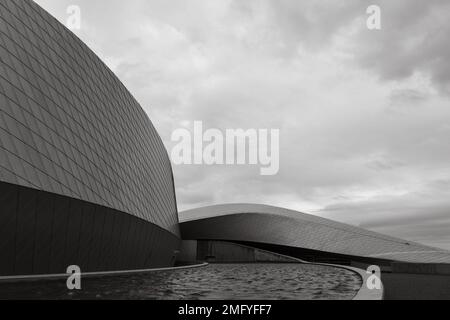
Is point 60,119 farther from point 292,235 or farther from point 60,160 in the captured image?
point 292,235

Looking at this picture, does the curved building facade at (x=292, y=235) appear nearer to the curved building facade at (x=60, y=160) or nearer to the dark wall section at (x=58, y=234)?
the curved building facade at (x=60, y=160)

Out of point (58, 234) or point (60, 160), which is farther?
point (60, 160)

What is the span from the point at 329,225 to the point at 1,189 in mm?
53909

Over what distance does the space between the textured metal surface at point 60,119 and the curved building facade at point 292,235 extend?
30795 mm

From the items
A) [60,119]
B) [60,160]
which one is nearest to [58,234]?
[60,160]

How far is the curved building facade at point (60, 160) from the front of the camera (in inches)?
591

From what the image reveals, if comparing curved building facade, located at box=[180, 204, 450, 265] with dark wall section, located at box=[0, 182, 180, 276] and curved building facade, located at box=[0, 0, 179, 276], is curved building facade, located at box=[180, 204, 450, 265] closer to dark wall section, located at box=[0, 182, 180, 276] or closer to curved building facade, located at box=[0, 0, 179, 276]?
curved building facade, located at box=[0, 0, 179, 276]

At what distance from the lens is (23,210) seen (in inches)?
576

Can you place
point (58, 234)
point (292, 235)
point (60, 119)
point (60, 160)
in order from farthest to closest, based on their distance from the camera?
1. point (292, 235)
2. point (60, 119)
3. point (60, 160)
4. point (58, 234)

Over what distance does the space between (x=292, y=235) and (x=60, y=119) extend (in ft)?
153

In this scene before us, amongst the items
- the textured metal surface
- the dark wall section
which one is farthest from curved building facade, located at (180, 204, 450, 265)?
the dark wall section

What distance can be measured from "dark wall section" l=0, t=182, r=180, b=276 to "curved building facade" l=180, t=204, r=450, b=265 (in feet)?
122

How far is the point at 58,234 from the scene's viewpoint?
55.7 ft

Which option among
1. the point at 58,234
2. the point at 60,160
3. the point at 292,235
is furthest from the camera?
the point at 292,235
